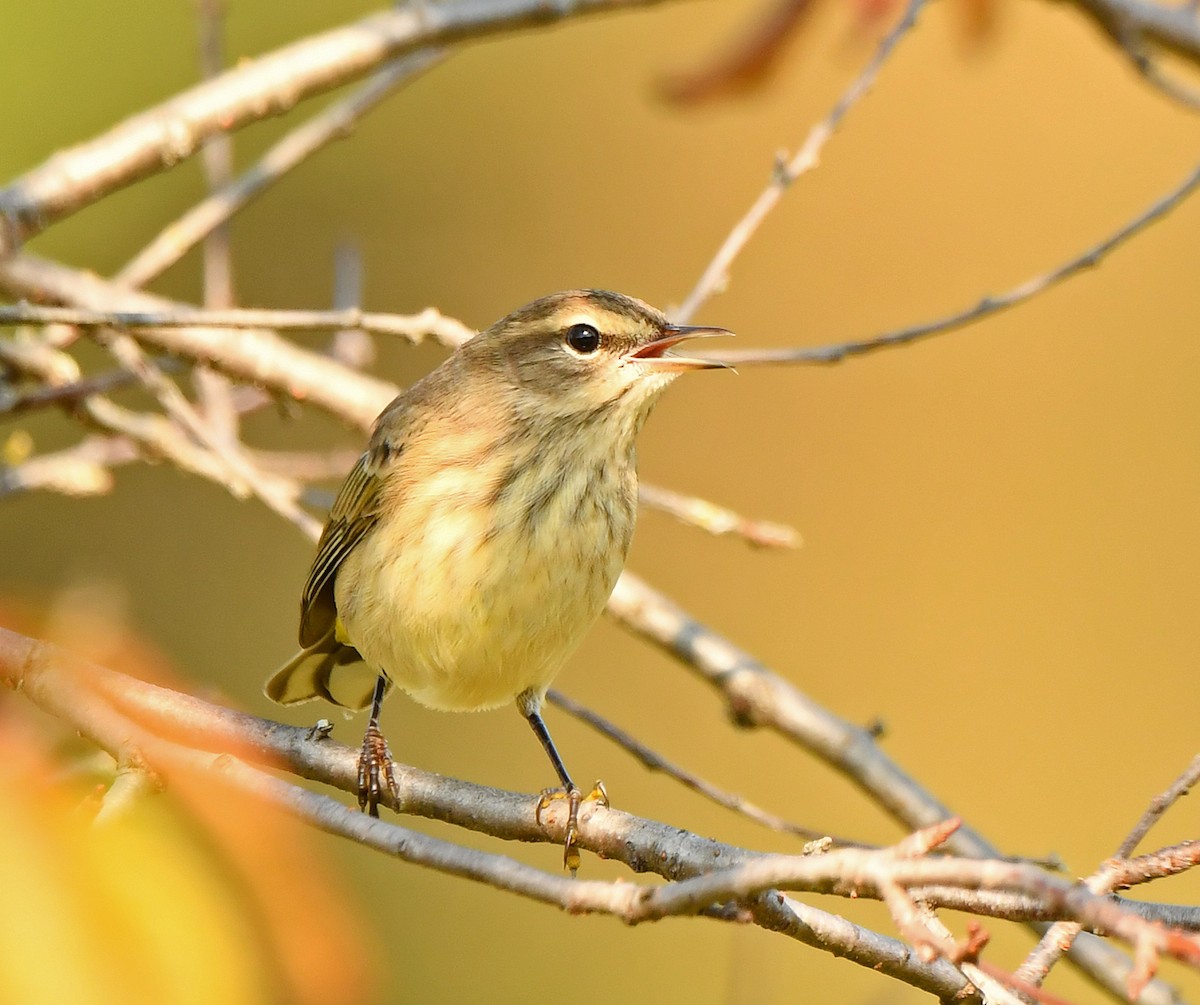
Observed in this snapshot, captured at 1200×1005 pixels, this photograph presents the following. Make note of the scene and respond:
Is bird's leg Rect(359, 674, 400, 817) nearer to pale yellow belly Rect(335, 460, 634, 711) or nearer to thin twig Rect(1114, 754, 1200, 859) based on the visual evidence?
pale yellow belly Rect(335, 460, 634, 711)

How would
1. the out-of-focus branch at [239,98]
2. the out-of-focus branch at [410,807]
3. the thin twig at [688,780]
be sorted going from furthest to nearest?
1. the out-of-focus branch at [239,98]
2. the thin twig at [688,780]
3. the out-of-focus branch at [410,807]

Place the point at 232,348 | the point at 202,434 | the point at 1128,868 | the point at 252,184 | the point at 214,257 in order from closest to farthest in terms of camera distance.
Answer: the point at 1128,868 < the point at 202,434 < the point at 232,348 < the point at 252,184 < the point at 214,257

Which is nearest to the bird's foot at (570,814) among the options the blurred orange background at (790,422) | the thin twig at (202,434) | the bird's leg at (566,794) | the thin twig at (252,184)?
the bird's leg at (566,794)

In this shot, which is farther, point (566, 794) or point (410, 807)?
point (566, 794)

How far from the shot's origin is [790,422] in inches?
258

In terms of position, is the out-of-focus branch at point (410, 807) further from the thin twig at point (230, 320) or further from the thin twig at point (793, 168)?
the thin twig at point (793, 168)

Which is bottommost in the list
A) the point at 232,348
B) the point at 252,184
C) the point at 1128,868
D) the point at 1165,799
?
the point at 1128,868

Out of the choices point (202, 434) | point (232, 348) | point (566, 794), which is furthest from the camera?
point (232, 348)

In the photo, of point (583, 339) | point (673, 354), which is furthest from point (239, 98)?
point (673, 354)

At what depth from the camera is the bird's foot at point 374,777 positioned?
2768mm

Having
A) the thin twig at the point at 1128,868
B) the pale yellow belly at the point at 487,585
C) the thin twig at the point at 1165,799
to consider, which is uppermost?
the pale yellow belly at the point at 487,585

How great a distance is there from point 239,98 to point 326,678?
5.21 feet

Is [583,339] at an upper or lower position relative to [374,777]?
upper

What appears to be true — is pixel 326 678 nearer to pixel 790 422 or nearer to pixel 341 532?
pixel 341 532
